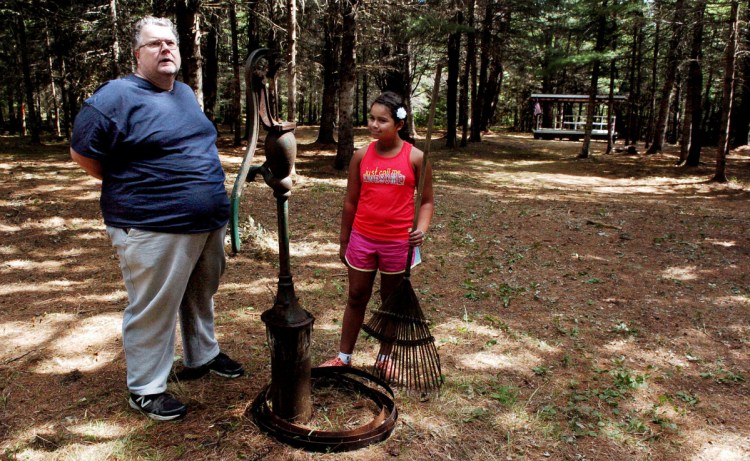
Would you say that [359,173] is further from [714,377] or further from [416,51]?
[416,51]

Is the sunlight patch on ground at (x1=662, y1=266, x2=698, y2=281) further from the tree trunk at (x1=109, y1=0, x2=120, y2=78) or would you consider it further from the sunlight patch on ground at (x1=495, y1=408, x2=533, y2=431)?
the tree trunk at (x1=109, y1=0, x2=120, y2=78)

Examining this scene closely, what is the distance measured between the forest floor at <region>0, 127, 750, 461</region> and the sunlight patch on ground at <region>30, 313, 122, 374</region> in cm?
2

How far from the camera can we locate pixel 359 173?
287cm

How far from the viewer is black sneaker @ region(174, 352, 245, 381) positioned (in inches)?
117

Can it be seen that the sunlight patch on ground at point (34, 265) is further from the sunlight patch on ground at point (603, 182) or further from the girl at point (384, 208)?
the sunlight patch on ground at point (603, 182)

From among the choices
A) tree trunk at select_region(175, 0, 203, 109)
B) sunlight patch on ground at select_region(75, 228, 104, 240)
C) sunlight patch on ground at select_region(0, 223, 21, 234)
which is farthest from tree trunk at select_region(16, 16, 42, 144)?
sunlight patch on ground at select_region(75, 228, 104, 240)

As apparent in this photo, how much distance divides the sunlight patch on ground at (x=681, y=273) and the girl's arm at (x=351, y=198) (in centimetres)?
433

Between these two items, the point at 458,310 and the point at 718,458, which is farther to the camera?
the point at 458,310

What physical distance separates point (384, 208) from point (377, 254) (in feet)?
0.91

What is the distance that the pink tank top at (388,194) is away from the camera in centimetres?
278

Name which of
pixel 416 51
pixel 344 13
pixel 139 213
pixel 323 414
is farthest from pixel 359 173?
pixel 416 51

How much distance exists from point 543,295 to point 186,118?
12.7 ft

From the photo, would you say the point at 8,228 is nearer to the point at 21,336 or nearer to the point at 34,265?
the point at 34,265

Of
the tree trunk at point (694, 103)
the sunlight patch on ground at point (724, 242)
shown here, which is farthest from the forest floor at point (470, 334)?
the tree trunk at point (694, 103)
